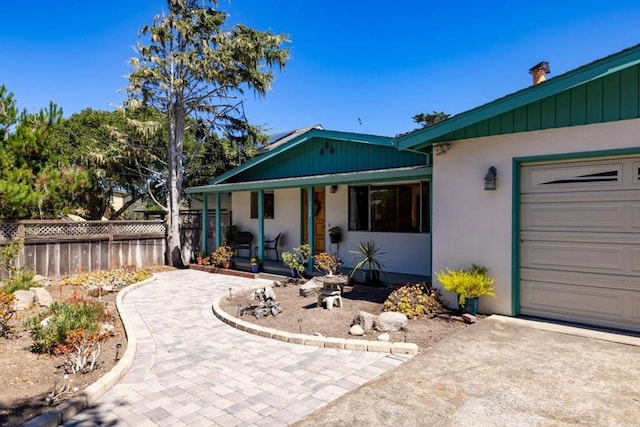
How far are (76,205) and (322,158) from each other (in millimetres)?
8408

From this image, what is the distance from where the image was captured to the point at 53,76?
14055 millimetres

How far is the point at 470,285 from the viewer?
5719mm

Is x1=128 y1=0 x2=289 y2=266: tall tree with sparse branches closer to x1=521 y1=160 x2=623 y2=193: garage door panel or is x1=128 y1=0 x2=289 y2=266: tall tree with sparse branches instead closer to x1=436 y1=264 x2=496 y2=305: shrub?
x1=521 y1=160 x2=623 y2=193: garage door panel

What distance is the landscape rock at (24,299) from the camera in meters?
6.40

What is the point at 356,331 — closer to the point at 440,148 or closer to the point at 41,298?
the point at 440,148

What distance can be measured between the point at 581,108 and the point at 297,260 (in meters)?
6.61

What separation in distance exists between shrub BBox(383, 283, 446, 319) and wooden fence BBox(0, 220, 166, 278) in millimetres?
8861

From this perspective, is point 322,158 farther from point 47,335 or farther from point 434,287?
point 47,335

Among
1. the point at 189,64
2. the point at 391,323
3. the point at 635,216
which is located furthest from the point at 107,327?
the point at 189,64

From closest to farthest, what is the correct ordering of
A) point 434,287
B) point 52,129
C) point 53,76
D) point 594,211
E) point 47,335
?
point 47,335 < point 594,211 < point 434,287 < point 52,129 < point 53,76

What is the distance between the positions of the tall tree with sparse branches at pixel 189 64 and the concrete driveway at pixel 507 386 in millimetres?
10715

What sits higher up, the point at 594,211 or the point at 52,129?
the point at 52,129

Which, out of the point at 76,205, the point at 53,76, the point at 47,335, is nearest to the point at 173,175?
the point at 76,205

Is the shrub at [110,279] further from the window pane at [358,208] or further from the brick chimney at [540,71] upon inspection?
the brick chimney at [540,71]
